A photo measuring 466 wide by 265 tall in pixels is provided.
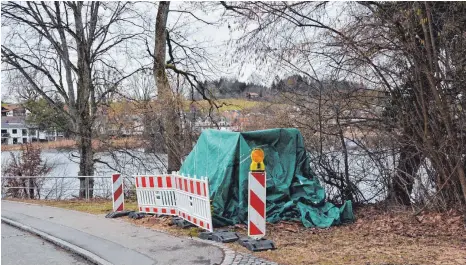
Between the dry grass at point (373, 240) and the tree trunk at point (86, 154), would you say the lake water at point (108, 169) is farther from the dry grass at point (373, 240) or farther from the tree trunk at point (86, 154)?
the dry grass at point (373, 240)

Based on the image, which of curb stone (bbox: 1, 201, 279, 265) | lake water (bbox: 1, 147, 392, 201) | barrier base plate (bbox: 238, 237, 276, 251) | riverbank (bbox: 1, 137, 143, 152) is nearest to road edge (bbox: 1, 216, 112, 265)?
curb stone (bbox: 1, 201, 279, 265)

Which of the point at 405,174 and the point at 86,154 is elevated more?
the point at 86,154

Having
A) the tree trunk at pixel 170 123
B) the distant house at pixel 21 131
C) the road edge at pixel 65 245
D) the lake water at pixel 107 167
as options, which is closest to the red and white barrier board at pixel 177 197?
the road edge at pixel 65 245

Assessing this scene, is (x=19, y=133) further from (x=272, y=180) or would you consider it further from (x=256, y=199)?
(x=256, y=199)

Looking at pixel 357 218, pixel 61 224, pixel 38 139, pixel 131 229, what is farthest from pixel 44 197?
pixel 357 218

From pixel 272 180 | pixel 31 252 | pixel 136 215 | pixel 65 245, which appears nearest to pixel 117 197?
pixel 136 215

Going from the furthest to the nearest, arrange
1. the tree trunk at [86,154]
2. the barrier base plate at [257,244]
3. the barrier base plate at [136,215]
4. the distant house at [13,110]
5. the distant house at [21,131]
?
the distant house at [21,131] < the distant house at [13,110] < the tree trunk at [86,154] < the barrier base plate at [136,215] < the barrier base plate at [257,244]

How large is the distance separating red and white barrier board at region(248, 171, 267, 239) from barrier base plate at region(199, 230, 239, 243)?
35 cm

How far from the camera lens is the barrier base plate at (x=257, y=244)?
7.78 meters

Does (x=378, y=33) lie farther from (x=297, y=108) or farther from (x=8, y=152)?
(x=8, y=152)

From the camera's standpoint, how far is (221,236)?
8.67 metres

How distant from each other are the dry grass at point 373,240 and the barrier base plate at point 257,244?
0.35 feet

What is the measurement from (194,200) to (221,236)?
1.46m

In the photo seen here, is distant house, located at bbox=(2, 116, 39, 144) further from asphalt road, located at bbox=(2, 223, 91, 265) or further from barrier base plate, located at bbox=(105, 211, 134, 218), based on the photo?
asphalt road, located at bbox=(2, 223, 91, 265)
